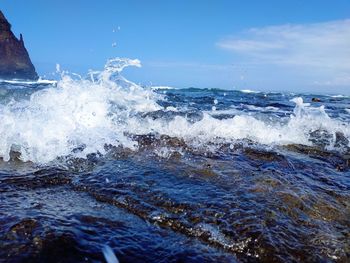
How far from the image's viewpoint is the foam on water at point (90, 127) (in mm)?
4719

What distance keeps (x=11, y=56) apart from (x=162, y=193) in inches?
3391

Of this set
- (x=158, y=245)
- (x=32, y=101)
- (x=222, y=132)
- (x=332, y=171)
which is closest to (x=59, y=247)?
(x=158, y=245)

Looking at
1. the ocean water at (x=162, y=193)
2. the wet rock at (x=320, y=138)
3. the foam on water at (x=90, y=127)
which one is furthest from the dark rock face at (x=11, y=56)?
the ocean water at (x=162, y=193)

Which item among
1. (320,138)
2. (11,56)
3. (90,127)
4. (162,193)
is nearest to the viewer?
(162,193)

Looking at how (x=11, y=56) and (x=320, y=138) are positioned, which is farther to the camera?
(x=11, y=56)

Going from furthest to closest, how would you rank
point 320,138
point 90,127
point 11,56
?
point 11,56 → point 320,138 → point 90,127

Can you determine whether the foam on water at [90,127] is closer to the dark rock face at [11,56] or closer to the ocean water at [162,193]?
the ocean water at [162,193]

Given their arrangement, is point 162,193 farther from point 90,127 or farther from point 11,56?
point 11,56

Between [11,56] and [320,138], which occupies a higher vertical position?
[11,56]

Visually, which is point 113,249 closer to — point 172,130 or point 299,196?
point 299,196

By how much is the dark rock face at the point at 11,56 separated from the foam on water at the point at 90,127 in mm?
76019

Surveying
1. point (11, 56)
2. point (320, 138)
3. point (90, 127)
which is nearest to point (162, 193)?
point (90, 127)

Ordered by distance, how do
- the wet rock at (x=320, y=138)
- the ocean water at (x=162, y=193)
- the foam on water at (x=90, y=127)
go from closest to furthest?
the ocean water at (x=162, y=193) → the foam on water at (x=90, y=127) → the wet rock at (x=320, y=138)

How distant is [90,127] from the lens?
614 centimetres
